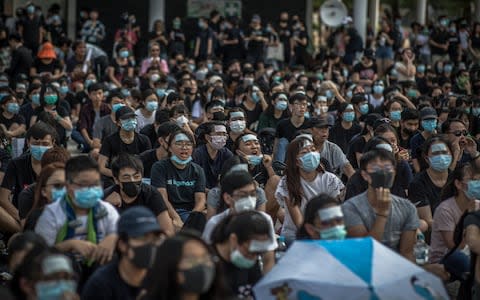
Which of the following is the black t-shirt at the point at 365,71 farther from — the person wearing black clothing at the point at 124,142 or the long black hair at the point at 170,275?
the long black hair at the point at 170,275

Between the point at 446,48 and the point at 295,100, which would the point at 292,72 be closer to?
the point at 446,48

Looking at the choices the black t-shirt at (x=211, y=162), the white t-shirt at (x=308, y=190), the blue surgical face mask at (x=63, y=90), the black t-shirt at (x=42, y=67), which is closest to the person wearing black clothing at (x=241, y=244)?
the white t-shirt at (x=308, y=190)

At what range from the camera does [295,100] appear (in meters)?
13.4

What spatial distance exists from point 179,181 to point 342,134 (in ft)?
14.4

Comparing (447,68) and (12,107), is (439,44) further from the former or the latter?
(12,107)

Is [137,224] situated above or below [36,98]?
above

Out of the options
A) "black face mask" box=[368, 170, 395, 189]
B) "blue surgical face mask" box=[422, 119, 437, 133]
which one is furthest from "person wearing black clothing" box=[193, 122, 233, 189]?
"black face mask" box=[368, 170, 395, 189]

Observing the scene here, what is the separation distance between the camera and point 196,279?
16.8 feet

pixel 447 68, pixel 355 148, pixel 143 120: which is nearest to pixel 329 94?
pixel 143 120

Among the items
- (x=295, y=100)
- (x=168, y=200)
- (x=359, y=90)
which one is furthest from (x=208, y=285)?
(x=359, y=90)

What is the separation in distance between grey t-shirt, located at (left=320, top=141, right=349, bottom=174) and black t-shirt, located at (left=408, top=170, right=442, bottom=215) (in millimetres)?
1615

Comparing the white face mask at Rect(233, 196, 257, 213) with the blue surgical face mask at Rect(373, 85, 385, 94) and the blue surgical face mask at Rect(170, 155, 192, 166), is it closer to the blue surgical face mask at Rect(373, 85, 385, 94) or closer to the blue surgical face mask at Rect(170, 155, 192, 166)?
the blue surgical face mask at Rect(170, 155, 192, 166)

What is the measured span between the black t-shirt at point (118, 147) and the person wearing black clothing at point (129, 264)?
568 cm

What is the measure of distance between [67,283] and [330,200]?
218cm
